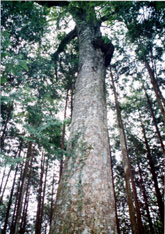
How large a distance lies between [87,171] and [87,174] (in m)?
0.06

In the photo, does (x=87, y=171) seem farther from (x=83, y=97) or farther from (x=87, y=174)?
(x=83, y=97)

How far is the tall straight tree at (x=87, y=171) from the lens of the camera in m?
2.29

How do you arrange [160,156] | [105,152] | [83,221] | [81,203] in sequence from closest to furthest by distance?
[83,221] → [81,203] → [105,152] → [160,156]

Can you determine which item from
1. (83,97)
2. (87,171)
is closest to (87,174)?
(87,171)

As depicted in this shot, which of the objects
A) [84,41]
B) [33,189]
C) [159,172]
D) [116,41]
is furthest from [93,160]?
[33,189]

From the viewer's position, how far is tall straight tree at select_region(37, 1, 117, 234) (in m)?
2.29

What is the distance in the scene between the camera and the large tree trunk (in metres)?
2.28

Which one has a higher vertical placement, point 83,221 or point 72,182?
point 72,182

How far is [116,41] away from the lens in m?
9.29

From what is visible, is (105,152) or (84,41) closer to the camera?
(105,152)

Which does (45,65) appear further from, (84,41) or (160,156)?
(160,156)

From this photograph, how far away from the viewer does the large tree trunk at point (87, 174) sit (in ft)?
7.49

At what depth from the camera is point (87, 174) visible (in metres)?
2.78

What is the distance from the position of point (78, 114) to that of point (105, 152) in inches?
45.8
